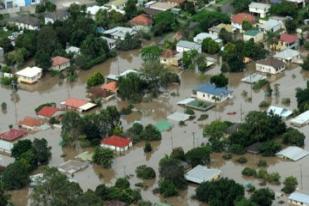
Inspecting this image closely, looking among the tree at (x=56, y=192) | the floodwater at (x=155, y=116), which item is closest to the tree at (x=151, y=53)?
the floodwater at (x=155, y=116)

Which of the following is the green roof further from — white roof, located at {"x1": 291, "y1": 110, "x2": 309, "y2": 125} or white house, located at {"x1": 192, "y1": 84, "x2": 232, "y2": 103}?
white roof, located at {"x1": 291, "y1": 110, "x2": 309, "y2": 125}

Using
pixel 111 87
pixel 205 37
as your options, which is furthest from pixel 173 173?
pixel 205 37

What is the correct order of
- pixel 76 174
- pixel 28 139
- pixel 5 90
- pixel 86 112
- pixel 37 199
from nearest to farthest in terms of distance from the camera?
pixel 37 199
pixel 76 174
pixel 28 139
pixel 86 112
pixel 5 90

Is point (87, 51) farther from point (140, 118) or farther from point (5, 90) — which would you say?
point (140, 118)

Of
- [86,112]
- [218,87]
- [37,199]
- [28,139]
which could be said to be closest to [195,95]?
[218,87]

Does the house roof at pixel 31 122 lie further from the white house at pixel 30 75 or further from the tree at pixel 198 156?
the tree at pixel 198 156

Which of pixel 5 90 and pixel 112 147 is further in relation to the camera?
pixel 5 90
